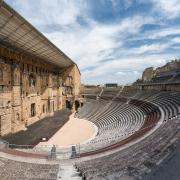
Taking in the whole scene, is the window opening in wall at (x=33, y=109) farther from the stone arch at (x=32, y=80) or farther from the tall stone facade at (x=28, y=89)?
the stone arch at (x=32, y=80)

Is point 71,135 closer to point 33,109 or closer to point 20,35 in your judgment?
point 33,109

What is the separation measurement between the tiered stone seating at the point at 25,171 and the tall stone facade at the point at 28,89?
1382 cm

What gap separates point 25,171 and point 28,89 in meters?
24.1

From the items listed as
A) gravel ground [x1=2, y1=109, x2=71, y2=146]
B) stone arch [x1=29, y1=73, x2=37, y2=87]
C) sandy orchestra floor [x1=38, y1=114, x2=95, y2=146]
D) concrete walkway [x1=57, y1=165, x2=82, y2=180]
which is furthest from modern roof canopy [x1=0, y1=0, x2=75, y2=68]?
concrete walkway [x1=57, y1=165, x2=82, y2=180]

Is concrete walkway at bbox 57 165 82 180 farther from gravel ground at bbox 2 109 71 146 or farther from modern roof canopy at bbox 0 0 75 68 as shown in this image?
modern roof canopy at bbox 0 0 75 68

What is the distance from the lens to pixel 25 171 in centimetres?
1340

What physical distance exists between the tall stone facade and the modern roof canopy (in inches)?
56.7

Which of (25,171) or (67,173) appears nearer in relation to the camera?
(25,171)

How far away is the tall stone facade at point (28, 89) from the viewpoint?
28.1 m

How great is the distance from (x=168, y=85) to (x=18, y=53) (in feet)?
78.1

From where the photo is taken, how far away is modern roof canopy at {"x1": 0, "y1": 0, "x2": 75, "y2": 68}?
20237mm

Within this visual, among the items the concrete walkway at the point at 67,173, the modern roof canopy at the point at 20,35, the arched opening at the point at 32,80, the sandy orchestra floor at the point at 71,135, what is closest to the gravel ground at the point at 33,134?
the sandy orchestra floor at the point at 71,135

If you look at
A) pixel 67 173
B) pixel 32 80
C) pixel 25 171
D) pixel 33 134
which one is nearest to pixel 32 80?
pixel 32 80

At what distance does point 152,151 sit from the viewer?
43.6 ft
